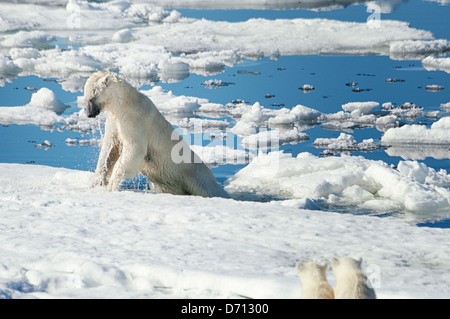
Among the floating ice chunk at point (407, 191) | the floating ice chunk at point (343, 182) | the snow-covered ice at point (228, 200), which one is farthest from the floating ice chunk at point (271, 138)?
the floating ice chunk at point (407, 191)

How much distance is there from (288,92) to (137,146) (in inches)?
274

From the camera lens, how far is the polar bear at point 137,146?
19.1ft

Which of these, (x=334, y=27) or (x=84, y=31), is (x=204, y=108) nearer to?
(x=334, y=27)

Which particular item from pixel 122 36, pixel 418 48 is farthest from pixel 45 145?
pixel 418 48

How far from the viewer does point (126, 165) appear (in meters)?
5.89

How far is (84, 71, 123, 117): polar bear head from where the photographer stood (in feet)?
18.8

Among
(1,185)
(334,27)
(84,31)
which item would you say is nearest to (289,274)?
(1,185)

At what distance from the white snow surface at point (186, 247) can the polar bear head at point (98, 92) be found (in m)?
0.69

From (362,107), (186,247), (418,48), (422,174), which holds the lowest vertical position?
(186,247)

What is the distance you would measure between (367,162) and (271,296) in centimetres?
448

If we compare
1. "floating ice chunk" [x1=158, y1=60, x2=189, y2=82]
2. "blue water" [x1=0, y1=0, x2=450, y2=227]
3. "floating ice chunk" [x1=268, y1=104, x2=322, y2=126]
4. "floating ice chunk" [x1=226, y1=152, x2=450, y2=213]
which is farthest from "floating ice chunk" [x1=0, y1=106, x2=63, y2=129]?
"floating ice chunk" [x1=226, y1=152, x2=450, y2=213]

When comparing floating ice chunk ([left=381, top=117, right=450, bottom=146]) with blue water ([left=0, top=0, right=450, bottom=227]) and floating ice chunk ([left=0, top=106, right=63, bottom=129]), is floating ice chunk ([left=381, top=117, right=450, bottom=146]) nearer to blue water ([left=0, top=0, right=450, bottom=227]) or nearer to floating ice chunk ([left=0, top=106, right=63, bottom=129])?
blue water ([left=0, top=0, right=450, bottom=227])

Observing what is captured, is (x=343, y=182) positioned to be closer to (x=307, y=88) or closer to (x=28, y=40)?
(x=307, y=88)

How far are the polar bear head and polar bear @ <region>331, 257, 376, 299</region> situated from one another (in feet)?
11.4
